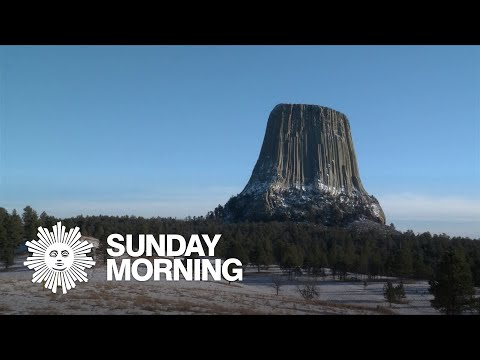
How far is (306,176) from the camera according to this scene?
145 m

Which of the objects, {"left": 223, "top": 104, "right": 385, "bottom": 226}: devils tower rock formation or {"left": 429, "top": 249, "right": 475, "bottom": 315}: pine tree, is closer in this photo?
{"left": 429, "top": 249, "right": 475, "bottom": 315}: pine tree

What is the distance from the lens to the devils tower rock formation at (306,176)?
404 ft

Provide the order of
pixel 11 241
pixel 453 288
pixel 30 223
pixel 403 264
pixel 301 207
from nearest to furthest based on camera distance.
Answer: pixel 453 288 → pixel 11 241 → pixel 403 264 → pixel 30 223 → pixel 301 207

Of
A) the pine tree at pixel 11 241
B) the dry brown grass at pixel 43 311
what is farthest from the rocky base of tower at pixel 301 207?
the dry brown grass at pixel 43 311

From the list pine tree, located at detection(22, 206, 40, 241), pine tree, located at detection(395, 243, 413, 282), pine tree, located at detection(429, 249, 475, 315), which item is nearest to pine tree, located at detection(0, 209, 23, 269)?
pine tree, located at detection(22, 206, 40, 241)

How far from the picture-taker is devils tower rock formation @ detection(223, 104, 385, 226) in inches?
4845

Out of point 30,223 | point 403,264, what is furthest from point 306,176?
point 30,223

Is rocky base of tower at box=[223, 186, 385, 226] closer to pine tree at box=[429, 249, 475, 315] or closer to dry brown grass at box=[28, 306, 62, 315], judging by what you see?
pine tree at box=[429, 249, 475, 315]

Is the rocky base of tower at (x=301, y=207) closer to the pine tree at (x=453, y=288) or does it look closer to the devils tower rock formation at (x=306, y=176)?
the devils tower rock formation at (x=306, y=176)

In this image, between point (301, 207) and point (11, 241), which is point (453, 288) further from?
point (301, 207)

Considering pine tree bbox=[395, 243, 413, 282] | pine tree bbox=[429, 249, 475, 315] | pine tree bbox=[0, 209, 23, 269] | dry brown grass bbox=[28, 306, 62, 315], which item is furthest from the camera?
pine tree bbox=[395, 243, 413, 282]
